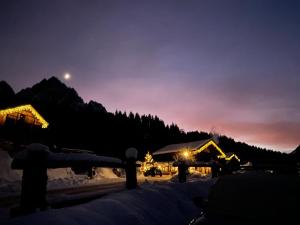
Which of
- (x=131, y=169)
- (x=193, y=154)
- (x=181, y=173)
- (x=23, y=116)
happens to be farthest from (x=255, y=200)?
(x=193, y=154)

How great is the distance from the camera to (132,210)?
5.11 metres

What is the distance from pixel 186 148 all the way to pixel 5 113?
28099 mm

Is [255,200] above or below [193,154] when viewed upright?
below

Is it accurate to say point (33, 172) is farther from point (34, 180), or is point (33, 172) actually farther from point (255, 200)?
point (255, 200)

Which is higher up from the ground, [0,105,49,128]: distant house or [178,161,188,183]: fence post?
[0,105,49,128]: distant house

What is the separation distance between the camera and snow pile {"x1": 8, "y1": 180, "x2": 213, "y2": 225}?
3609 mm

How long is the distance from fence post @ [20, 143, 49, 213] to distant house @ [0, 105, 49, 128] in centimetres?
3311

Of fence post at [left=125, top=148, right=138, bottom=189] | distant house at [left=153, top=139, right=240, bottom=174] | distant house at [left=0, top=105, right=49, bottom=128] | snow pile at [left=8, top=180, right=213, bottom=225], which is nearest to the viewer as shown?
snow pile at [left=8, top=180, right=213, bottom=225]

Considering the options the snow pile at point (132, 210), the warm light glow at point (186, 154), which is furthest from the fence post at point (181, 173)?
the warm light glow at point (186, 154)

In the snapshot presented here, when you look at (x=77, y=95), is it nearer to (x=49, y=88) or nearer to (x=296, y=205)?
(x=49, y=88)

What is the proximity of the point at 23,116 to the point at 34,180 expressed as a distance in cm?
3486

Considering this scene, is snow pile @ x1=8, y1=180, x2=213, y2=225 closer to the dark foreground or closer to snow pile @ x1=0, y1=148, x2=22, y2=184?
the dark foreground

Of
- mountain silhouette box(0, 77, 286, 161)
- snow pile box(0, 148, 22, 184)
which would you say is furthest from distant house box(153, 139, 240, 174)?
snow pile box(0, 148, 22, 184)

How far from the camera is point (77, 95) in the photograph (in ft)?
450
